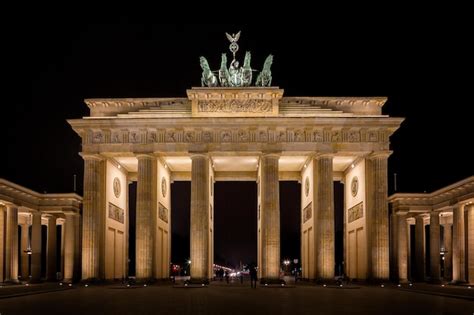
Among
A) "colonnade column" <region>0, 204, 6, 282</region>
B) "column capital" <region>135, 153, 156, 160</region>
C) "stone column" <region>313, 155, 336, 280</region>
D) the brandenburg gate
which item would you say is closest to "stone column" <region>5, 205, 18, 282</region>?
"colonnade column" <region>0, 204, 6, 282</region>

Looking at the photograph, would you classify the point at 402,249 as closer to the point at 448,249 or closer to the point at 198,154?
the point at 448,249

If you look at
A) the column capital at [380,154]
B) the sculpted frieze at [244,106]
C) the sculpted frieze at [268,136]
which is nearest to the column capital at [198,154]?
the sculpted frieze at [268,136]

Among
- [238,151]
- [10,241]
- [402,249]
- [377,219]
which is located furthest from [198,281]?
[402,249]

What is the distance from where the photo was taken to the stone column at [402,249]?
58.1 meters

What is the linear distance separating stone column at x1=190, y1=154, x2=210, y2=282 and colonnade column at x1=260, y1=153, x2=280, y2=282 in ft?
15.5

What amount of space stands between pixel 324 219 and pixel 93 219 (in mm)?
19178

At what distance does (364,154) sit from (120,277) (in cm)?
2548

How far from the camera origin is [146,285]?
46719mm

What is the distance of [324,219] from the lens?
48.7 meters

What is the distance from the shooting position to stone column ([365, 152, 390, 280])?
4822 centimetres

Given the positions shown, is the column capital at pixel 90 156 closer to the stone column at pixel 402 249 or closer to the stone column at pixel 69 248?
the stone column at pixel 69 248

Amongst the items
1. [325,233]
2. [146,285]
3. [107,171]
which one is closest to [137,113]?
[107,171]

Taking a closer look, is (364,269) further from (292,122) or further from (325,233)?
(292,122)

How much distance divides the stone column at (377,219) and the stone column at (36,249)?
33.0m
